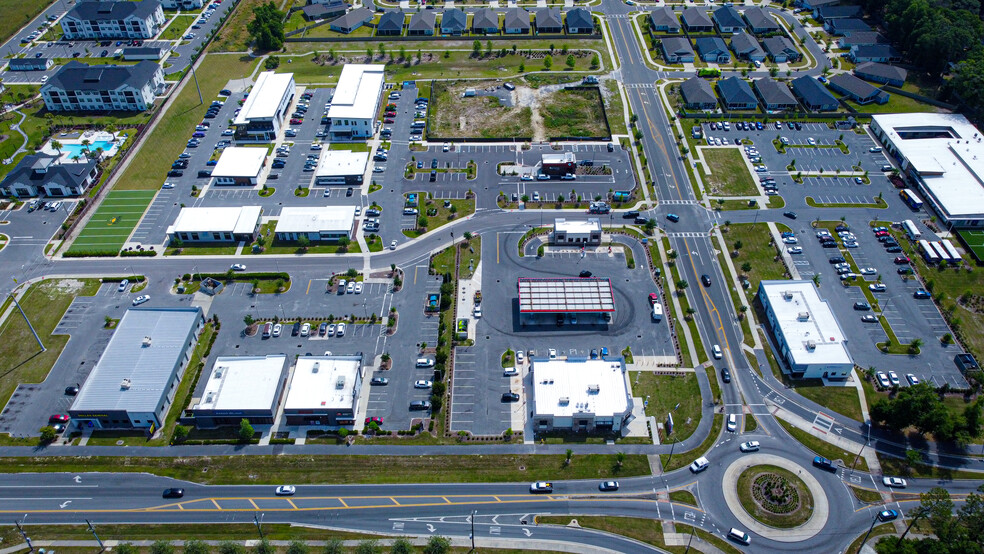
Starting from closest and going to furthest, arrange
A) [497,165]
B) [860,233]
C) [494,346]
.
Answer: [494,346] < [860,233] < [497,165]

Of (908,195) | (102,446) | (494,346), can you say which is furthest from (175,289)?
(908,195)

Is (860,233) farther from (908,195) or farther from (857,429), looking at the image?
(857,429)

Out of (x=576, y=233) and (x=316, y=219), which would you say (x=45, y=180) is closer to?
(x=316, y=219)

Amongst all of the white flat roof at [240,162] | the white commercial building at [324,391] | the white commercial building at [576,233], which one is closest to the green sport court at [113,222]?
the white flat roof at [240,162]

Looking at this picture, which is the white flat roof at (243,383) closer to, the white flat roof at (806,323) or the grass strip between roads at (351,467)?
the grass strip between roads at (351,467)

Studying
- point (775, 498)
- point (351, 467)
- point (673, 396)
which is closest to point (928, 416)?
point (775, 498)

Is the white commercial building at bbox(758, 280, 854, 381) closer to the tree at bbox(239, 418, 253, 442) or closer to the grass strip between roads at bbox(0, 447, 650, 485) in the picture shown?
the grass strip between roads at bbox(0, 447, 650, 485)
